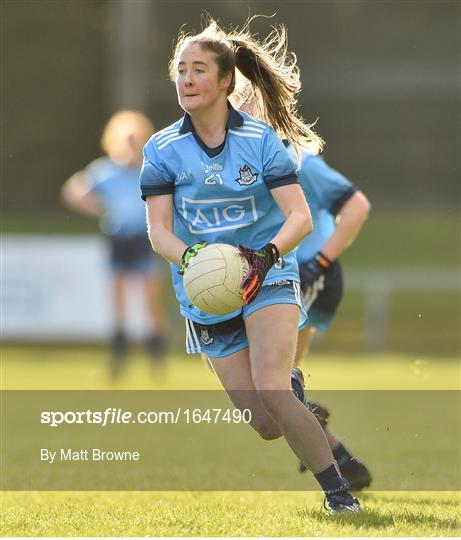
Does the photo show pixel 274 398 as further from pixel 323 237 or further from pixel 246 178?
pixel 323 237

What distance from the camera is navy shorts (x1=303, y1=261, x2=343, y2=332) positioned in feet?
19.0

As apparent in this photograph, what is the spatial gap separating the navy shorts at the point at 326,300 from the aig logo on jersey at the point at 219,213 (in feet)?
4.04

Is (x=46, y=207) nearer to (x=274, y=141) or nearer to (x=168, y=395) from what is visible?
(x=168, y=395)

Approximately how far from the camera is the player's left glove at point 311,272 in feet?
18.4

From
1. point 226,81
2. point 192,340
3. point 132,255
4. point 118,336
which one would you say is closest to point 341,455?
point 192,340

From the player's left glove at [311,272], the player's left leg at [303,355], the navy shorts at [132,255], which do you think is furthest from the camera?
the navy shorts at [132,255]

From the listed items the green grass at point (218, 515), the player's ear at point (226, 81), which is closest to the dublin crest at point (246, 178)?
the player's ear at point (226, 81)

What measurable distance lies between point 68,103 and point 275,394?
64.8 ft

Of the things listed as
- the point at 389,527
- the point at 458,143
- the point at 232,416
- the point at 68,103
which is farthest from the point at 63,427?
the point at 458,143

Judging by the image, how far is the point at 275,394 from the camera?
14.8 feet

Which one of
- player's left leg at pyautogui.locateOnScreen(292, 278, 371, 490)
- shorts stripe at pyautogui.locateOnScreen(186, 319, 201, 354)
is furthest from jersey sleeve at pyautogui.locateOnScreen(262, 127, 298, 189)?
player's left leg at pyautogui.locateOnScreen(292, 278, 371, 490)

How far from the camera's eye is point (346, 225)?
5699mm

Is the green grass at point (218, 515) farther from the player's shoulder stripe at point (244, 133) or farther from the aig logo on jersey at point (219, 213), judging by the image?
the player's shoulder stripe at point (244, 133)

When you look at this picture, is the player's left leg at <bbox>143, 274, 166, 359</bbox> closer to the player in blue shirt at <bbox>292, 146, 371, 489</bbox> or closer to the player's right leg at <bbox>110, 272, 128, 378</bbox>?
the player's right leg at <bbox>110, 272, 128, 378</bbox>
